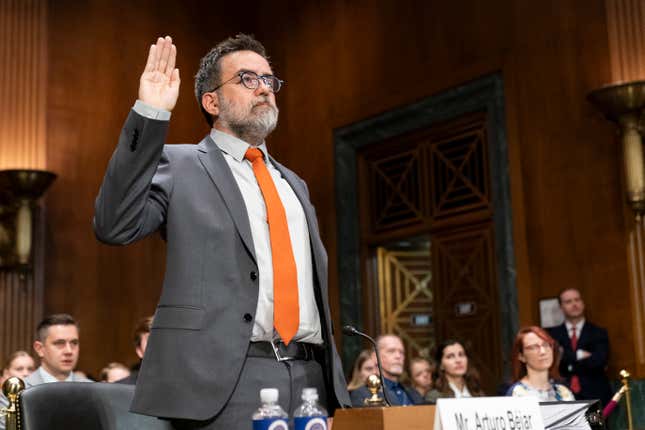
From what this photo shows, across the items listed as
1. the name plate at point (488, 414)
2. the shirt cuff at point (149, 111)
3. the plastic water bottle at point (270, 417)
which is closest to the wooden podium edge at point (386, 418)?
the name plate at point (488, 414)

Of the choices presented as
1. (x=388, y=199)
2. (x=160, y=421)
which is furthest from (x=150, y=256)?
(x=160, y=421)

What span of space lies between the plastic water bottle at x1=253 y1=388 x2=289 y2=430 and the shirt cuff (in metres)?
0.71

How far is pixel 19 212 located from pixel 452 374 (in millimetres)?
4357

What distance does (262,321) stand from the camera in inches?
91.0

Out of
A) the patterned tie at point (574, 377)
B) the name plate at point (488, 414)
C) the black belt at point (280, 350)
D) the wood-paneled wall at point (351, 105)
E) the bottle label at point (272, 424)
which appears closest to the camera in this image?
the bottle label at point (272, 424)

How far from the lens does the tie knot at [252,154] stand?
2.59 metres

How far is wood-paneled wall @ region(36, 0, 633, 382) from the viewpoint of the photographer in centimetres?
768

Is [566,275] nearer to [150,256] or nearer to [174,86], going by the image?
[150,256]

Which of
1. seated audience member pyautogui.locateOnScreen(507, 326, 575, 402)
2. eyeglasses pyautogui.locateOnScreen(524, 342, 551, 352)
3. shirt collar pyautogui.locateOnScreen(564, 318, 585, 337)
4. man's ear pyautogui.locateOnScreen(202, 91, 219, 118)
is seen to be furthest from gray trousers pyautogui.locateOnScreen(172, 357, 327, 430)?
shirt collar pyautogui.locateOnScreen(564, 318, 585, 337)

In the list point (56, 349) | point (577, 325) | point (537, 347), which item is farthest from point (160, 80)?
point (577, 325)

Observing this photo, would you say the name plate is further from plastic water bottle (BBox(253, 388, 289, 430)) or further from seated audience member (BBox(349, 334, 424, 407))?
seated audience member (BBox(349, 334, 424, 407))

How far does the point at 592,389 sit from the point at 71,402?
540 centimetres

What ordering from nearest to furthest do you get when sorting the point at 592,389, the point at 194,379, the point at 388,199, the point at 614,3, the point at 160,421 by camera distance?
the point at 194,379
the point at 160,421
the point at 592,389
the point at 614,3
the point at 388,199

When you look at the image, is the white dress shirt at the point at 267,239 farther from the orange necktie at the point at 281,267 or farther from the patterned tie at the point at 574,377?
the patterned tie at the point at 574,377
